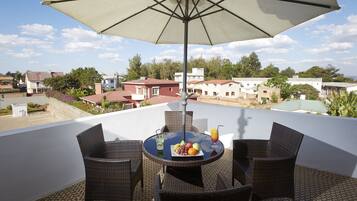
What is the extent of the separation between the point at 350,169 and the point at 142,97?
18.3 metres

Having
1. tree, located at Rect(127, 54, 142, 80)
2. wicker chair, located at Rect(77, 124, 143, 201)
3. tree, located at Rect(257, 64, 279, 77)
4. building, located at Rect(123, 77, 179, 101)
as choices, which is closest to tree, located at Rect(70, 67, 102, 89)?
tree, located at Rect(127, 54, 142, 80)

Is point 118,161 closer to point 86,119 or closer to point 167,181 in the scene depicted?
point 167,181

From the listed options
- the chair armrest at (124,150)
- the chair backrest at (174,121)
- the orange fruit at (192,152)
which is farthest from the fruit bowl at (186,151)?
the chair backrest at (174,121)

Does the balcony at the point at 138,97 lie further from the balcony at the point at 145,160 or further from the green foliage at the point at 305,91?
the green foliage at the point at 305,91

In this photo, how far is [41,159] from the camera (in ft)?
7.84

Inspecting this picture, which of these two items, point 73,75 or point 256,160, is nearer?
point 256,160

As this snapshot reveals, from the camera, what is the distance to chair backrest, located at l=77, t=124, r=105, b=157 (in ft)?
6.44

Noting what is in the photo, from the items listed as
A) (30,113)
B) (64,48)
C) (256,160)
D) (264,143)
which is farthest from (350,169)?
(64,48)

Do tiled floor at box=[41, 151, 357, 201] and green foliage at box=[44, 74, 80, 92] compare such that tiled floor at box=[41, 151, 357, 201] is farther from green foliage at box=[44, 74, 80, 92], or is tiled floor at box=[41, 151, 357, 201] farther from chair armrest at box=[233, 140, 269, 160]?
green foliage at box=[44, 74, 80, 92]

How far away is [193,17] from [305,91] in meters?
32.1

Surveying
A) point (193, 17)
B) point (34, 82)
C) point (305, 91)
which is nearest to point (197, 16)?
point (193, 17)

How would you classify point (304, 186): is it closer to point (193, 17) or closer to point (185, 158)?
point (185, 158)

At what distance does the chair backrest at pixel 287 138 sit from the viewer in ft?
6.70

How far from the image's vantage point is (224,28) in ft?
8.70
